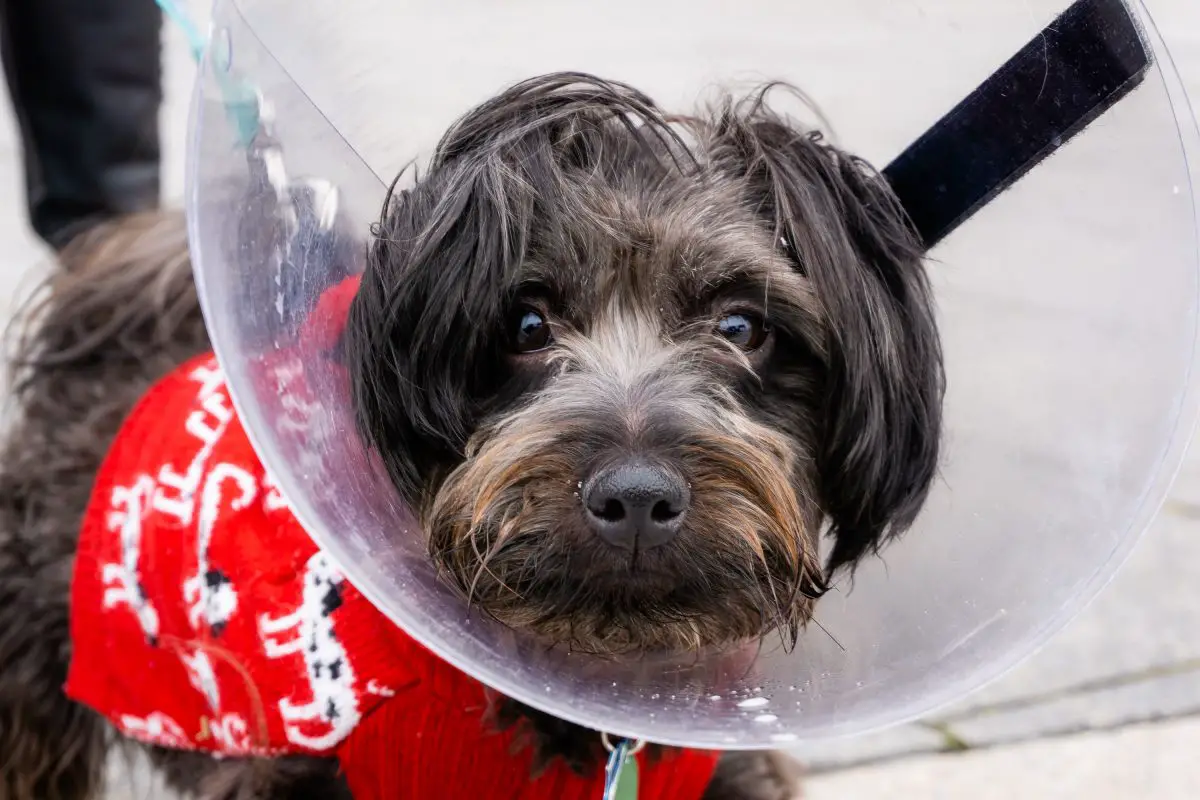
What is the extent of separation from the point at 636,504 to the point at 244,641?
656 mm

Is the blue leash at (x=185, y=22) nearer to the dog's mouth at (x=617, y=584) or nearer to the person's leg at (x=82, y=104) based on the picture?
the dog's mouth at (x=617, y=584)

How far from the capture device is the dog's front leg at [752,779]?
217cm

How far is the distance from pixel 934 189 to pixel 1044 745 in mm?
1361

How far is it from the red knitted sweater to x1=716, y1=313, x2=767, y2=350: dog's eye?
21.5 inches

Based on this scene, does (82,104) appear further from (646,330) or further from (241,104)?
(646,330)

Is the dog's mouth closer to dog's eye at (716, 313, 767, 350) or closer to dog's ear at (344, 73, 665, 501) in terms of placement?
dog's ear at (344, 73, 665, 501)

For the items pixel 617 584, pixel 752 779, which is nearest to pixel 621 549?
pixel 617 584

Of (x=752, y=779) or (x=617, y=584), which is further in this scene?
(x=752, y=779)

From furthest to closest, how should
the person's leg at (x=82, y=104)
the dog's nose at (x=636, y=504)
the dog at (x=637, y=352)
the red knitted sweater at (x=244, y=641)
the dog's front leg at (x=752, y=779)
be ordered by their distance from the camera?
the person's leg at (x=82, y=104) → the dog's front leg at (x=752, y=779) → the red knitted sweater at (x=244, y=641) → the dog at (x=637, y=352) → the dog's nose at (x=636, y=504)

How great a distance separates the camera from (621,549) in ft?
4.85

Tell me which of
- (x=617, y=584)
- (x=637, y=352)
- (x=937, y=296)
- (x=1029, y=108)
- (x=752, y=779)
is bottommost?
(x=752, y=779)

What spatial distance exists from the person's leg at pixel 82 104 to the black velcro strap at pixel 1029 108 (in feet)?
5.44

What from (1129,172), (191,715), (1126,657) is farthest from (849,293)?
(1126,657)

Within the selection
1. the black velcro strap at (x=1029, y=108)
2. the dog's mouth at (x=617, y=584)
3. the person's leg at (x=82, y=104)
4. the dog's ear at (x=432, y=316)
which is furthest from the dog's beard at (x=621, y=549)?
the person's leg at (x=82, y=104)
